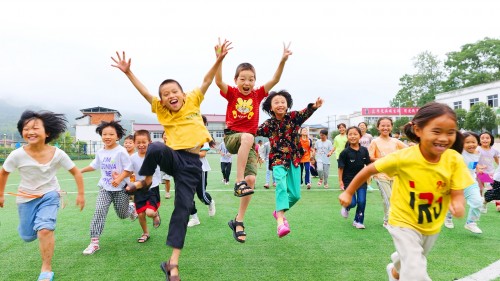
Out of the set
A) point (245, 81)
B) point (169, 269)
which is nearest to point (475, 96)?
point (245, 81)

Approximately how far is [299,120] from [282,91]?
0.54 m

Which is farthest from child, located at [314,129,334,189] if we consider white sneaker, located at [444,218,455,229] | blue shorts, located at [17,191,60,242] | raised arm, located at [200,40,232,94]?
blue shorts, located at [17,191,60,242]

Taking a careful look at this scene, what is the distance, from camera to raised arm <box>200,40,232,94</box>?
4191mm

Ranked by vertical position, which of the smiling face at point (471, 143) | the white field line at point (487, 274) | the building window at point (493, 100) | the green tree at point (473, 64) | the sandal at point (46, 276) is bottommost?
the white field line at point (487, 274)

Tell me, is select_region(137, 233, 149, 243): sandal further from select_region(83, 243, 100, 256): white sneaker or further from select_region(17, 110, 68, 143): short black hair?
select_region(17, 110, 68, 143): short black hair

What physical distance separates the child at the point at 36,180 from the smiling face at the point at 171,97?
1.38 meters

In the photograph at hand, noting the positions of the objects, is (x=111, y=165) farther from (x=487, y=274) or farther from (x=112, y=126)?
(x=487, y=274)

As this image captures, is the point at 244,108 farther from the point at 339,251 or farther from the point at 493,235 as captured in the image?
the point at 493,235

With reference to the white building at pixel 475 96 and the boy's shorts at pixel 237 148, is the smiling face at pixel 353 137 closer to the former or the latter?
the boy's shorts at pixel 237 148

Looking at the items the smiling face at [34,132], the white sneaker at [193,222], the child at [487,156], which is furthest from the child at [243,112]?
the child at [487,156]

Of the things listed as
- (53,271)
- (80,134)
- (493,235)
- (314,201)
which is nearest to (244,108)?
(53,271)

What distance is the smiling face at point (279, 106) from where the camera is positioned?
498 cm

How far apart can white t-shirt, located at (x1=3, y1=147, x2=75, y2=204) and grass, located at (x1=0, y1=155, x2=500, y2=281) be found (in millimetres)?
925

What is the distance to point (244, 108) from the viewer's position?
4.77 meters
